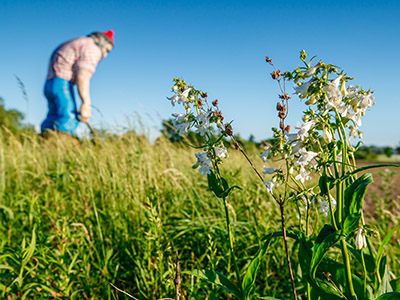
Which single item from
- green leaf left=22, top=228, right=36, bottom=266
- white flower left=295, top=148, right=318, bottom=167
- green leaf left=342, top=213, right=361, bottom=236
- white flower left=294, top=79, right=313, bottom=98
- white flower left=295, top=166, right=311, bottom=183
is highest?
white flower left=294, top=79, right=313, bottom=98

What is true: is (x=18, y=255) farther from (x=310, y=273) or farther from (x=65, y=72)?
(x=65, y=72)

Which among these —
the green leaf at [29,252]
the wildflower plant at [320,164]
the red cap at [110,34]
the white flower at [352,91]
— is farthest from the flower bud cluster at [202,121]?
the red cap at [110,34]

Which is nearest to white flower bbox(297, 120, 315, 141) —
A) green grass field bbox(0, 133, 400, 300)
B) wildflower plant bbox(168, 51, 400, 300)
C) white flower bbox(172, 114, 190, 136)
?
wildflower plant bbox(168, 51, 400, 300)

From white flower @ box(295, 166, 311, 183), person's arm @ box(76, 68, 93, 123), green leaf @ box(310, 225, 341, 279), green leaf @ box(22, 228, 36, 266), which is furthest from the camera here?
person's arm @ box(76, 68, 93, 123)

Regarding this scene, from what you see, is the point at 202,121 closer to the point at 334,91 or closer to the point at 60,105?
the point at 334,91

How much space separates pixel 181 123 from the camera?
44.3 inches

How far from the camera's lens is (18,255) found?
1490mm

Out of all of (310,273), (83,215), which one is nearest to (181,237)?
(83,215)

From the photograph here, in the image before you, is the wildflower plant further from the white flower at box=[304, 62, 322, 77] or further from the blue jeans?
the blue jeans

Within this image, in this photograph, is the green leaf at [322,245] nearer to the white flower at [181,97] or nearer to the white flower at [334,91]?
the white flower at [334,91]

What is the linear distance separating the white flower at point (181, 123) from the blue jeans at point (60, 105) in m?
7.01

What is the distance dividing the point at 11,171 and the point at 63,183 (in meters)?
1.10

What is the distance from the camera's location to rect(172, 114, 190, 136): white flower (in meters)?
1.09

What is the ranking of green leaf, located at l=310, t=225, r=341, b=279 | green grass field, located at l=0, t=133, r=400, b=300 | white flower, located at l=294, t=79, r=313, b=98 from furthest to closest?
1. green grass field, located at l=0, t=133, r=400, b=300
2. white flower, located at l=294, t=79, r=313, b=98
3. green leaf, located at l=310, t=225, r=341, b=279
